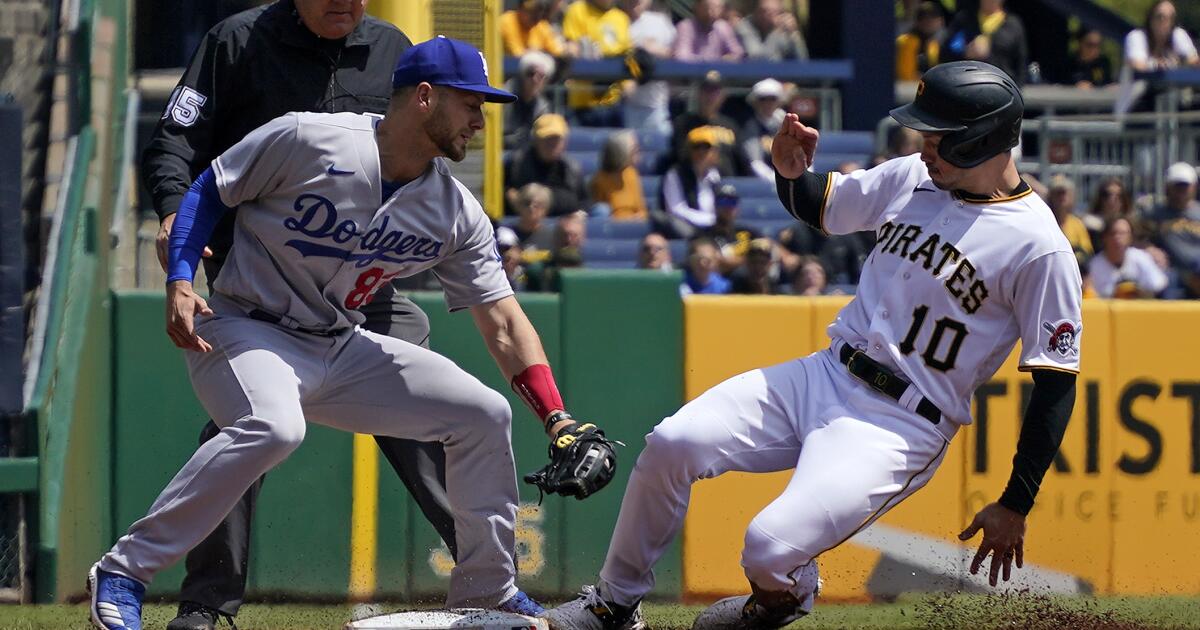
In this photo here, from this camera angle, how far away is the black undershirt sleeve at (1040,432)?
15.5ft

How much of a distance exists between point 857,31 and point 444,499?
29.5 feet

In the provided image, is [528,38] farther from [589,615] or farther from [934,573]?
[589,615]

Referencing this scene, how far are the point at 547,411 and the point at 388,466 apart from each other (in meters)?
1.99

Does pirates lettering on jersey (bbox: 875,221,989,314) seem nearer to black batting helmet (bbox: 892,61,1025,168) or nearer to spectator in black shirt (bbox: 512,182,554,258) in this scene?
black batting helmet (bbox: 892,61,1025,168)

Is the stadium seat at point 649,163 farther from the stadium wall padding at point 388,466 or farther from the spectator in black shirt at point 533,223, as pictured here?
the stadium wall padding at point 388,466

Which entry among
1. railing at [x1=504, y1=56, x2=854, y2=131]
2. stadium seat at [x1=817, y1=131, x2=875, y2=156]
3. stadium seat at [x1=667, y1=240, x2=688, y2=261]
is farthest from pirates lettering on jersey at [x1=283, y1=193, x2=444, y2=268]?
stadium seat at [x1=817, y1=131, x2=875, y2=156]

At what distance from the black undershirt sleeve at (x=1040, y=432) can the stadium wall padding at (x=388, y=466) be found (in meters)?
2.47

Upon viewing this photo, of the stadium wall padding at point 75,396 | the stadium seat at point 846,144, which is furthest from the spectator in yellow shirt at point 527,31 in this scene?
the stadium wall padding at point 75,396

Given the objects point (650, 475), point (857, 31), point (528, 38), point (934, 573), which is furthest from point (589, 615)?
point (857, 31)

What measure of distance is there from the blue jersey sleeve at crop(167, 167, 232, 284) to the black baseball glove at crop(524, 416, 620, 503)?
3.78ft

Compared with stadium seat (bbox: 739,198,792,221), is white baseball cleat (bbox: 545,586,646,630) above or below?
below

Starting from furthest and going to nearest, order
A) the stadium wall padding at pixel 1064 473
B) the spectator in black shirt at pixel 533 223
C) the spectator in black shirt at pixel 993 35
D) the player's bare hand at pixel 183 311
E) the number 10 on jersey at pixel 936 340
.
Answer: the spectator in black shirt at pixel 993 35 < the spectator in black shirt at pixel 533 223 < the stadium wall padding at pixel 1064 473 < the number 10 on jersey at pixel 936 340 < the player's bare hand at pixel 183 311

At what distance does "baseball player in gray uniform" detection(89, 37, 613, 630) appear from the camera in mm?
4727

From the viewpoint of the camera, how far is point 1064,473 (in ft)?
23.4
